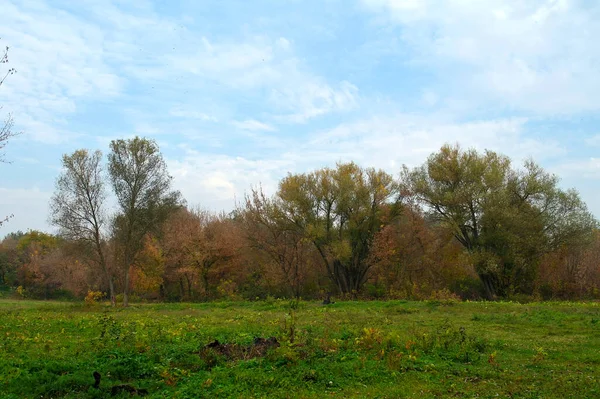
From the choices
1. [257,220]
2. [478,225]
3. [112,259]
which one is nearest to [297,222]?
[257,220]

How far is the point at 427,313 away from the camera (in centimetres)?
2039

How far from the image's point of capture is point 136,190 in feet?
109

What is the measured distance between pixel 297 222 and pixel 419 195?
10092mm

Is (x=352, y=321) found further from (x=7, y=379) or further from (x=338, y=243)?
(x=338, y=243)

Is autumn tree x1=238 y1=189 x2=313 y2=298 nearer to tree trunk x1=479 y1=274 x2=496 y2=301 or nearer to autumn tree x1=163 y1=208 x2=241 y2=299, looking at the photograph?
autumn tree x1=163 y1=208 x2=241 y2=299

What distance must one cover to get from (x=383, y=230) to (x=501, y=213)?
8603mm

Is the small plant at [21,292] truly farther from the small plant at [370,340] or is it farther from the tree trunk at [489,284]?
the small plant at [370,340]

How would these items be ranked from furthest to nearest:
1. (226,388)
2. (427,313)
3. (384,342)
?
(427,313) → (384,342) → (226,388)

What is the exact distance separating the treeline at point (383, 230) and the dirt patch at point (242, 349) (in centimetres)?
2299

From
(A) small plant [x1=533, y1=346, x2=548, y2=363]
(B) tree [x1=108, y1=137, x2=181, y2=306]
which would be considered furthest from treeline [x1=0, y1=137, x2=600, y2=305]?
(A) small plant [x1=533, y1=346, x2=548, y2=363]

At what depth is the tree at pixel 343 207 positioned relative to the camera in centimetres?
3566

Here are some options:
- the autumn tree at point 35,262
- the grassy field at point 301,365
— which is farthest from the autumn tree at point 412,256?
the autumn tree at point 35,262

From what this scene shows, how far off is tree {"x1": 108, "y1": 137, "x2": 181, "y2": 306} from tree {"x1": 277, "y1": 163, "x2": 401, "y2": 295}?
31.4 ft

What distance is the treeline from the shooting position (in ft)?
108
